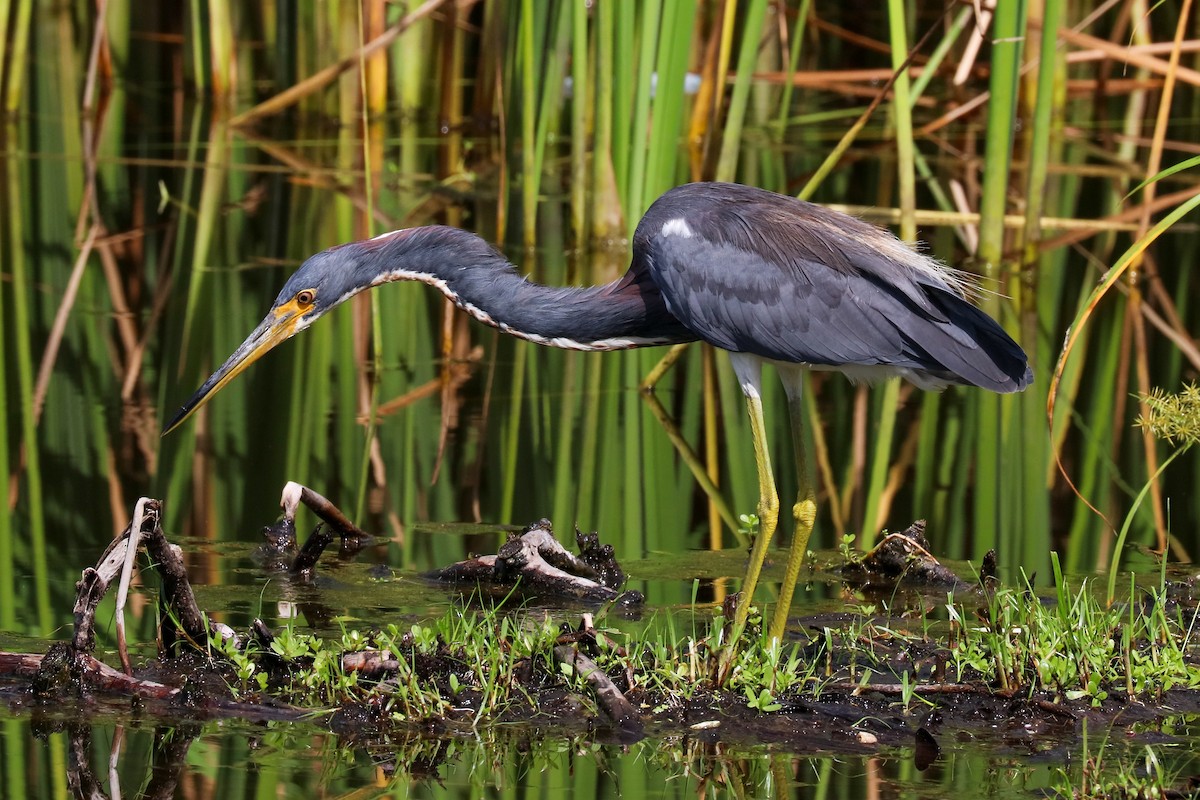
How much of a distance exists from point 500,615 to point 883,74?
1001cm

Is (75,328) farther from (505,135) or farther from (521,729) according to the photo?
(521,729)

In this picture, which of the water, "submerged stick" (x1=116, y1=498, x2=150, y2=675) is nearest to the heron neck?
the water

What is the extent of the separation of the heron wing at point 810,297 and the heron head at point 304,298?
97 centimetres

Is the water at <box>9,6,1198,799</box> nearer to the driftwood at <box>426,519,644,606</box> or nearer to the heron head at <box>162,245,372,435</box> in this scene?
the driftwood at <box>426,519,644,606</box>

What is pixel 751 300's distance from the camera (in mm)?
5402

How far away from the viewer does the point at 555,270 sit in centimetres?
1053

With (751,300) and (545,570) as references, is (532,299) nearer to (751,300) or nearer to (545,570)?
(751,300)

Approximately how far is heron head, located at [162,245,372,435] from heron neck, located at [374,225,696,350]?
0.38 feet

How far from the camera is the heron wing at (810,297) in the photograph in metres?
5.34

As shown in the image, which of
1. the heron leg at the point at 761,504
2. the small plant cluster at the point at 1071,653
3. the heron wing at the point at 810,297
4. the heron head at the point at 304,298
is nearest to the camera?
the small plant cluster at the point at 1071,653

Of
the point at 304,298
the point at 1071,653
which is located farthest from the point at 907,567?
the point at 304,298

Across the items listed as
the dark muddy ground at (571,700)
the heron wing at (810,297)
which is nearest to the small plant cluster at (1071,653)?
the dark muddy ground at (571,700)

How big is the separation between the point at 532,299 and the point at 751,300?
0.74 meters

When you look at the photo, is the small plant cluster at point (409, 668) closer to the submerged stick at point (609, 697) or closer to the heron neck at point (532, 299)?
the submerged stick at point (609, 697)
